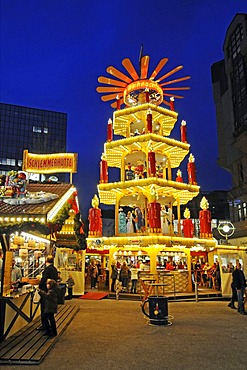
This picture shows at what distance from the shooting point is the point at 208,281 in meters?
21.9

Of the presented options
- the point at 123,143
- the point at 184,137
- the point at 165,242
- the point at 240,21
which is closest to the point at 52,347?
the point at 165,242

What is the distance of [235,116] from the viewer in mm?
40594

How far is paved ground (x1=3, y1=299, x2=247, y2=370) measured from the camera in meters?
6.04

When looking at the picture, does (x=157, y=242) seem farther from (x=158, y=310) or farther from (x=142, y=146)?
(x=158, y=310)

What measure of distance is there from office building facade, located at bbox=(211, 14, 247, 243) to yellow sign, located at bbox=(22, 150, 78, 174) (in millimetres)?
26160

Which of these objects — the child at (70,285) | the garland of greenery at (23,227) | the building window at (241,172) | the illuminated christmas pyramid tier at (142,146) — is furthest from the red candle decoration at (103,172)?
the building window at (241,172)

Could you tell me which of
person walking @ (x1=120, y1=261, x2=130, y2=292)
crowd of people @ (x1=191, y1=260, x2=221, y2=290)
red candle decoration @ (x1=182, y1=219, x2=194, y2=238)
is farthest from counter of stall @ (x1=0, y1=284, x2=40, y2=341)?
red candle decoration @ (x1=182, y1=219, x2=194, y2=238)

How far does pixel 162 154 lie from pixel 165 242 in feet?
23.0

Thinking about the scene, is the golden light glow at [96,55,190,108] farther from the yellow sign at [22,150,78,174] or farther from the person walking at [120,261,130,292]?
the person walking at [120,261,130,292]

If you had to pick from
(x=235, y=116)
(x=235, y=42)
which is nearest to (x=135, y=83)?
(x=235, y=116)

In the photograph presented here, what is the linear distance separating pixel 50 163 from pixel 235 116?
106ft

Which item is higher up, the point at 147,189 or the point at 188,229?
the point at 147,189

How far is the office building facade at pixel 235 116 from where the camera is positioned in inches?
1497

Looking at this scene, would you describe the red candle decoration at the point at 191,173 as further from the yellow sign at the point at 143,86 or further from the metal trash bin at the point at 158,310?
the metal trash bin at the point at 158,310
